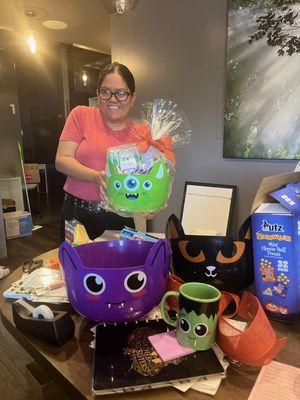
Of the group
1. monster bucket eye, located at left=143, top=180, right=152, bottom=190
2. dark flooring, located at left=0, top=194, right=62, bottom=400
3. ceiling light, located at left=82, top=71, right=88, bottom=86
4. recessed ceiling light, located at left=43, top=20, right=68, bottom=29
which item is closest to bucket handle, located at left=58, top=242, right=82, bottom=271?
monster bucket eye, located at left=143, top=180, right=152, bottom=190

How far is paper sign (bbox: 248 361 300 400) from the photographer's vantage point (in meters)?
0.44

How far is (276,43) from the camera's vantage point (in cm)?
171

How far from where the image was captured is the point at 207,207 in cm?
214

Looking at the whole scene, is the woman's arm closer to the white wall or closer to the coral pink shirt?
the coral pink shirt

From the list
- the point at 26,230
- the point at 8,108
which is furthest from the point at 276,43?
the point at 8,108

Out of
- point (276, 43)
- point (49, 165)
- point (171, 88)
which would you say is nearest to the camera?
point (276, 43)

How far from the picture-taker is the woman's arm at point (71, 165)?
3.11ft

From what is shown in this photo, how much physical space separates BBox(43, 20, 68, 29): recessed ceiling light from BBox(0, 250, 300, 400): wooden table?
3552 millimetres

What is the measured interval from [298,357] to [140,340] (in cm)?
28

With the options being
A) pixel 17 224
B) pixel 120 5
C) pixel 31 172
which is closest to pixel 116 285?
pixel 120 5

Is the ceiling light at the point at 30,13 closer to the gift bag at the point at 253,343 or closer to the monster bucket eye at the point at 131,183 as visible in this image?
the monster bucket eye at the point at 131,183

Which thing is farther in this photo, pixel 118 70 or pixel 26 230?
pixel 26 230

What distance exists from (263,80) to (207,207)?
89cm

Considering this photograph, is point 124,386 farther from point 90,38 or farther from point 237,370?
point 90,38
